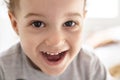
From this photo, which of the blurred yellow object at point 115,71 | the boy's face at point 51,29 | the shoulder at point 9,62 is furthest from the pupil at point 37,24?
the blurred yellow object at point 115,71

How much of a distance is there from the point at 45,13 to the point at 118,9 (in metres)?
0.99

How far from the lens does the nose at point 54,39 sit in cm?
Answer: 66

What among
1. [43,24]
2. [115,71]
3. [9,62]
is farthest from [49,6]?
[115,71]

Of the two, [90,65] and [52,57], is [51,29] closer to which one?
[52,57]

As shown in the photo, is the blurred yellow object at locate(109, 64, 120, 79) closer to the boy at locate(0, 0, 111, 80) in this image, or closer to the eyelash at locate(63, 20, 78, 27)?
the boy at locate(0, 0, 111, 80)

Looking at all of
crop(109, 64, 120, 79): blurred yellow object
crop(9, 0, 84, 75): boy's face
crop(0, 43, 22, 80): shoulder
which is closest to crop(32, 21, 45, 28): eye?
crop(9, 0, 84, 75): boy's face

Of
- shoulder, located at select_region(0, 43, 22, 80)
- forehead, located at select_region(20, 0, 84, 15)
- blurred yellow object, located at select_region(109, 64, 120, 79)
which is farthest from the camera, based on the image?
blurred yellow object, located at select_region(109, 64, 120, 79)

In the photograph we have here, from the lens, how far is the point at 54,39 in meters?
0.66

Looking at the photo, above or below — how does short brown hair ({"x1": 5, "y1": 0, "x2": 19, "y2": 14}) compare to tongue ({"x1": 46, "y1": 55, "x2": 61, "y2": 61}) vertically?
above

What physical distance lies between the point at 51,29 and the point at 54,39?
24 mm

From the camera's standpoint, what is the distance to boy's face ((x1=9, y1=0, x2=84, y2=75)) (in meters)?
0.66

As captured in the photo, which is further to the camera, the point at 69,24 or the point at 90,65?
the point at 90,65

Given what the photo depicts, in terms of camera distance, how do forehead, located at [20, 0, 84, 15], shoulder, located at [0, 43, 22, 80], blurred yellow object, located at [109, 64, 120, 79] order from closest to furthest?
forehead, located at [20, 0, 84, 15] → shoulder, located at [0, 43, 22, 80] → blurred yellow object, located at [109, 64, 120, 79]

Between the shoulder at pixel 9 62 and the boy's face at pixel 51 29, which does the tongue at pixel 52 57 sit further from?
the shoulder at pixel 9 62
